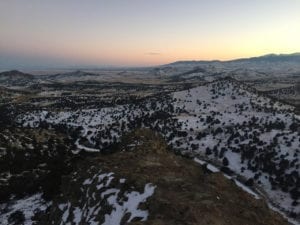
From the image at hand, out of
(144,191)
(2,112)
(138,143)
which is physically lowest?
(2,112)

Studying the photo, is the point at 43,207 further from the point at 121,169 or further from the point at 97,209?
the point at 97,209

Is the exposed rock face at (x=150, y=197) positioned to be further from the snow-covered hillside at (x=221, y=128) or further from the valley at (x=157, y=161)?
the snow-covered hillside at (x=221, y=128)

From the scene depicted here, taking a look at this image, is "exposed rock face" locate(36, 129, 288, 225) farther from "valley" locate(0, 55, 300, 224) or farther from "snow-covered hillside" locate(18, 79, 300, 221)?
"snow-covered hillside" locate(18, 79, 300, 221)

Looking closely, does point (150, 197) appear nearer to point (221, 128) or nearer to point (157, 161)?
point (157, 161)

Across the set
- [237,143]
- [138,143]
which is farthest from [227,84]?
[138,143]

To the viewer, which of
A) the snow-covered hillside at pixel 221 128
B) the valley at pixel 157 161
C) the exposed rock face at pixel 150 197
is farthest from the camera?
the snow-covered hillside at pixel 221 128

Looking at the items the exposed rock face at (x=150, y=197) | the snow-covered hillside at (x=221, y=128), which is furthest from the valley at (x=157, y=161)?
the snow-covered hillside at (x=221, y=128)

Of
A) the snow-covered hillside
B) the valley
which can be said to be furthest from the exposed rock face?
the snow-covered hillside
